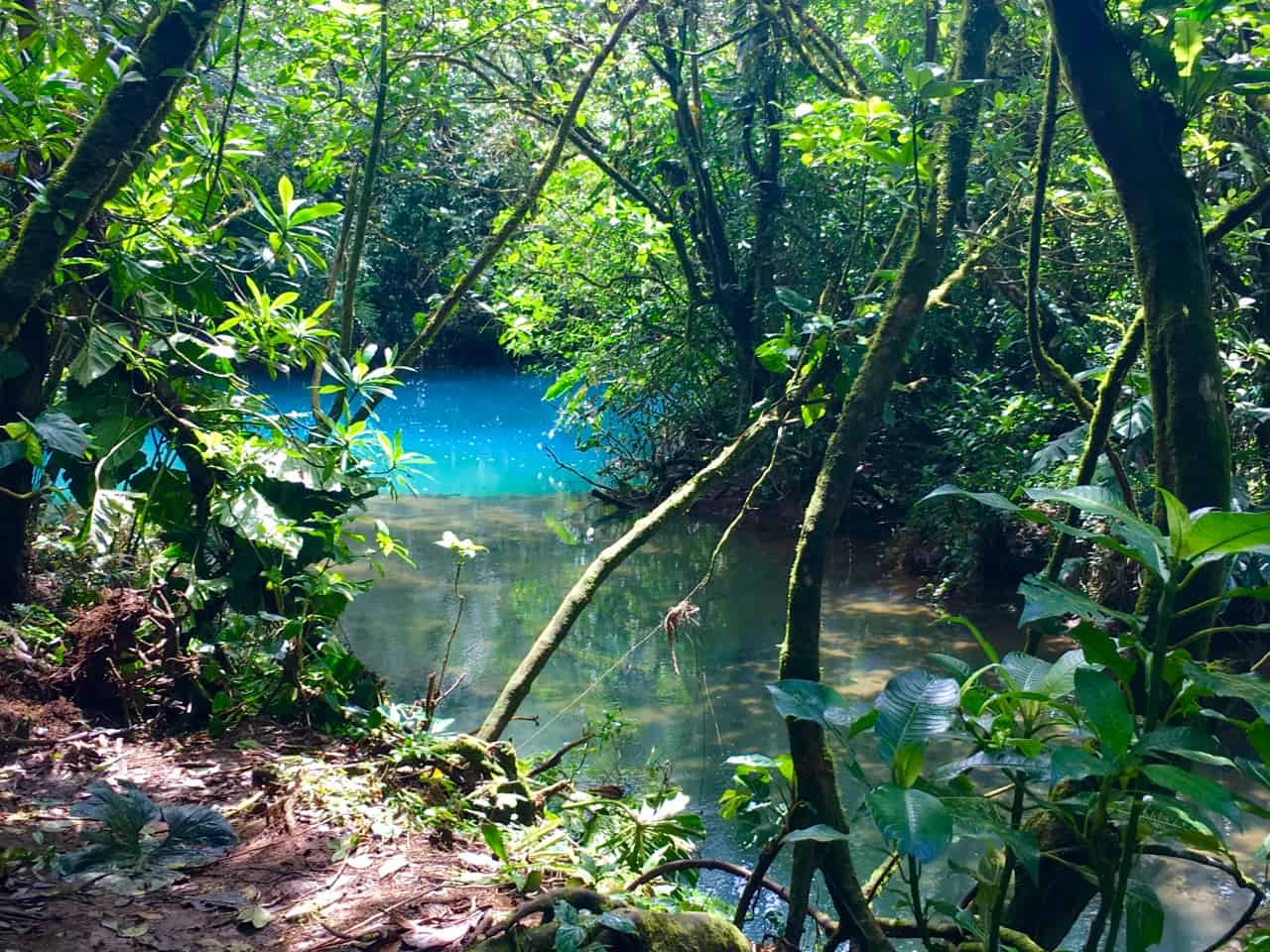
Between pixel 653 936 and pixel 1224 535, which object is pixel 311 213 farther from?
pixel 1224 535

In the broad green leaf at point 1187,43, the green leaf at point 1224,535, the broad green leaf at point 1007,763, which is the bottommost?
the broad green leaf at point 1007,763

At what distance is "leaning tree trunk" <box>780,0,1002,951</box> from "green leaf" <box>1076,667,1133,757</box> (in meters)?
0.61

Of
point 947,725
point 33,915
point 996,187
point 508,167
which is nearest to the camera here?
point 947,725

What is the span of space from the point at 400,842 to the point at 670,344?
20.5 ft

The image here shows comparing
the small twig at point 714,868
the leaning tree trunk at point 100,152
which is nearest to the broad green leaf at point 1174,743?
the small twig at point 714,868

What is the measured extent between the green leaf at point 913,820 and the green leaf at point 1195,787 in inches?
9.4

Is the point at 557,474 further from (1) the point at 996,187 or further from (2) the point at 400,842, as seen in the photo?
→ (2) the point at 400,842

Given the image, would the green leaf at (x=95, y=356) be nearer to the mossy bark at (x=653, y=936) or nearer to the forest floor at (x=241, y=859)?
the forest floor at (x=241, y=859)

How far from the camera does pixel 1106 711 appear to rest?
127 centimetres

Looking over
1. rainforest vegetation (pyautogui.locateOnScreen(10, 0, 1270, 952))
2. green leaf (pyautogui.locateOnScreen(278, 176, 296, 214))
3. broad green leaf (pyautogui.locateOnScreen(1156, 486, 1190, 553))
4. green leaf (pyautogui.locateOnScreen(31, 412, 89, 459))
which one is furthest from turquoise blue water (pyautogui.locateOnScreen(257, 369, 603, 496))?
broad green leaf (pyautogui.locateOnScreen(1156, 486, 1190, 553))

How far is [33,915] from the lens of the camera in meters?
1.75

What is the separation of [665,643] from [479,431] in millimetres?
8430

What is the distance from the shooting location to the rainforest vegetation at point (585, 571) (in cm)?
153

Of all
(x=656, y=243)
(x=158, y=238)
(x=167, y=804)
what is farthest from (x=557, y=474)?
(x=167, y=804)
